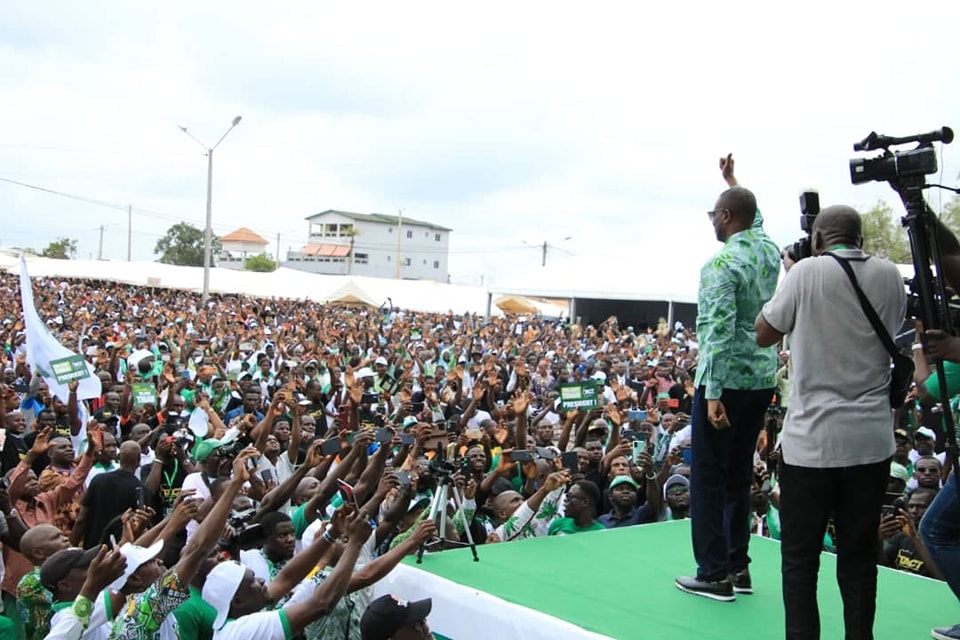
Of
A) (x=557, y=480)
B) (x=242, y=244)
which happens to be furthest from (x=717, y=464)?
(x=242, y=244)

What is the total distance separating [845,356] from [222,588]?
2.59 m

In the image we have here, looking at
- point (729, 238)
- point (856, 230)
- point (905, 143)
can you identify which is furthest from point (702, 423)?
point (905, 143)

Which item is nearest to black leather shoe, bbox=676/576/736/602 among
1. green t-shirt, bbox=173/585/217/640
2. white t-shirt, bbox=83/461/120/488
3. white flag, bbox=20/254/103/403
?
green t-shirt, bbox=173/585/217/640

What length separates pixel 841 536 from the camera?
3.04 metres

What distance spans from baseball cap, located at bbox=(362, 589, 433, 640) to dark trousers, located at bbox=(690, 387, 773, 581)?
1.13 metres

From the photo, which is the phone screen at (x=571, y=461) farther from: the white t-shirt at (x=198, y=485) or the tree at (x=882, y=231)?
the tree at (x=882, y=231)

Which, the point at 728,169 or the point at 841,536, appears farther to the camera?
the point at 728,169

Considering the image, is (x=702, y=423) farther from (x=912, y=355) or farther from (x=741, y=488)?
(x=912, y=355)

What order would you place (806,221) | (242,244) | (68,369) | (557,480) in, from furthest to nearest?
(242,244)
(68,369)
(557,480)
(806,221)

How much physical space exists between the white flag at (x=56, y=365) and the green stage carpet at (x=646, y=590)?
655 cm

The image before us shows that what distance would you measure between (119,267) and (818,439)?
54.3 metres

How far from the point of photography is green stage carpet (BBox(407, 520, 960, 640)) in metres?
3.45

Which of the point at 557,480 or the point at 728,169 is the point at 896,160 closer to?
the point at 728,169

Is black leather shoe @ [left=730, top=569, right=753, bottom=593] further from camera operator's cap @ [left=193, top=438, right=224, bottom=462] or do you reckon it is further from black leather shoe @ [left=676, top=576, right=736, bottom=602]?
camera operator's cap @ [left=193, top=438, right=224, bottom=462]
